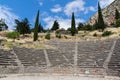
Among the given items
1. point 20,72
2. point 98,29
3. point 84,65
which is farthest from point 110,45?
point 98,29

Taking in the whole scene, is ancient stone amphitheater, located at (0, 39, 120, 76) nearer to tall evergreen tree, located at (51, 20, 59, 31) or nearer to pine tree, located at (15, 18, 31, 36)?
pine tree, located at (15, 18, 31, 36)

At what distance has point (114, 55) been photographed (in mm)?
29094

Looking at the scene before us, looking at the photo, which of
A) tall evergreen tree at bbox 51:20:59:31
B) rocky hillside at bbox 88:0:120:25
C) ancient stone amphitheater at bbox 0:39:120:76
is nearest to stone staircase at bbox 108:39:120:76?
ancient stone amphitheater at bbox 0:39:120:76

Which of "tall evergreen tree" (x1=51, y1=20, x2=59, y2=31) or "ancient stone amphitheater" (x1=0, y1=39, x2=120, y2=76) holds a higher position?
"tall evergreen tree" (x1=51, y1=20, x2=59, y2=31)

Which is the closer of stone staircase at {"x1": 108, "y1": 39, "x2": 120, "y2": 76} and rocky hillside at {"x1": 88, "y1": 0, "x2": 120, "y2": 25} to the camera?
stone staircase at {"x1": 108, "y1": 39, "x2": 120, "y2": 76}

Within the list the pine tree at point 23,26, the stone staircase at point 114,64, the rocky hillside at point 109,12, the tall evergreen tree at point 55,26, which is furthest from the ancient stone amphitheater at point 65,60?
the rocky hillside at point 109,12

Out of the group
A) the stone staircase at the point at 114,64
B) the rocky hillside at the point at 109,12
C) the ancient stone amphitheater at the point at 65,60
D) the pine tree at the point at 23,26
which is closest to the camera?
the stone staircase at the point at 114,64

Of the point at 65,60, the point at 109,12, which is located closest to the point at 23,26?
the point at 65,60

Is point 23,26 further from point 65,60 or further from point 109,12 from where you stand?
point 109,12

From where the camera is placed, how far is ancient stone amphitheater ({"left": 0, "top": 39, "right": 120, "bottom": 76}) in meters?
25.9

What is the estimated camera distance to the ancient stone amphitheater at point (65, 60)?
85.0 feet

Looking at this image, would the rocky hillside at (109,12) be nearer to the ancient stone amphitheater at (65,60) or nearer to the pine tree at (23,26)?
the pine tree at (23,26)

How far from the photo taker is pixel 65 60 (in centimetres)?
2927

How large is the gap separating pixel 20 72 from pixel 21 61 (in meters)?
2.43
